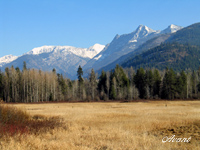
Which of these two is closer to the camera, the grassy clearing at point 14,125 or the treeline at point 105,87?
the grassy clearing at point 14,125

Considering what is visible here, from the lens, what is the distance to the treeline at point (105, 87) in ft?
302

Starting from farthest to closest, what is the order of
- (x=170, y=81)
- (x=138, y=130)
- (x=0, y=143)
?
(x=170, y=81) → (x=138, y=130) → (x=0, y=143)

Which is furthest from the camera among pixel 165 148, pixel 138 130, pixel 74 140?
pixel 138 130

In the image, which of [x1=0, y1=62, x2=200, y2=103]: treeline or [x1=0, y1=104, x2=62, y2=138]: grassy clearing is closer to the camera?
[x1=0, y1=104, x2=62, y2=138]: grassy clearing

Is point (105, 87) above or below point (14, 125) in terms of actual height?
above

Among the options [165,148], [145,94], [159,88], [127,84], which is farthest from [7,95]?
[165,148]

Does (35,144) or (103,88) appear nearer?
(35,144)

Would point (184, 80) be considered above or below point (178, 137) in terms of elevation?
above

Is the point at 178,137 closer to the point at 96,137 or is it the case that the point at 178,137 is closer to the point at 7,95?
the point at 96,137

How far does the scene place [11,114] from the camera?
69.8 ft

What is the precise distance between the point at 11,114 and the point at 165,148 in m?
14.3

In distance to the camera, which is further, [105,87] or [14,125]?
[105,87]

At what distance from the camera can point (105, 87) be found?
A: 346ft

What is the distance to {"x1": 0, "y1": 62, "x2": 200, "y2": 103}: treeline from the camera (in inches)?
3625
